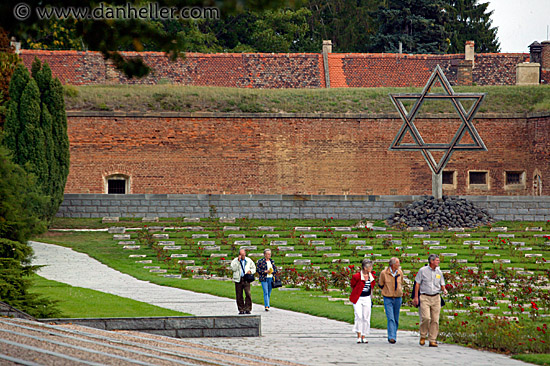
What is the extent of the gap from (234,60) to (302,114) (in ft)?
26.3

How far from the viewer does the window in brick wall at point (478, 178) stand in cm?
3264

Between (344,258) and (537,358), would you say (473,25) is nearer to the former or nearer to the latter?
(344,258)

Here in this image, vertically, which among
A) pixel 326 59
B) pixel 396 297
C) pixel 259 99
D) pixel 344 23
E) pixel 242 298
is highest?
pixel 344 23

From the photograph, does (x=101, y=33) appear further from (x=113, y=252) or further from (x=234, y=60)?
(x=234, y=60)

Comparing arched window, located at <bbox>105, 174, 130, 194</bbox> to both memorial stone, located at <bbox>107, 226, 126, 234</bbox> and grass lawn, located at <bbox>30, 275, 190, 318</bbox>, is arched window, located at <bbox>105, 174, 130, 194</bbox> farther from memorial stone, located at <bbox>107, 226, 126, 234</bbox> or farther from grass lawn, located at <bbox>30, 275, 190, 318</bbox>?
grass lawn, located at <bbox>30, 275, 190, 318</bbox>

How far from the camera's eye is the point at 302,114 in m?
31.9

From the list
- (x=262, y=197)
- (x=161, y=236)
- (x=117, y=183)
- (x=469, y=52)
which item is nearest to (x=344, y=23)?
(x=469, y=52)

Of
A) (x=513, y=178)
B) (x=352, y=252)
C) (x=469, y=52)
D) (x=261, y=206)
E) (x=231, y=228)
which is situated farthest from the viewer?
(x=469, y=52)

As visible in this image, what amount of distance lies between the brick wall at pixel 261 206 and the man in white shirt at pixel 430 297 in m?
15.4

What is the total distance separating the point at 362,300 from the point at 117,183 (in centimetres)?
2090

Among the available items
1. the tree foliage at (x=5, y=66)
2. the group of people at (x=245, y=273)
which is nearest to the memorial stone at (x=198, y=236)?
the tree foliage at (x=5, y=66)

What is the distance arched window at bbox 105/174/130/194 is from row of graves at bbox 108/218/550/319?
19.3 feet

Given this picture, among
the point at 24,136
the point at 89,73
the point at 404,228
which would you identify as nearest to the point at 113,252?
the point at 24,136

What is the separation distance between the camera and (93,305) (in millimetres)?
14094
